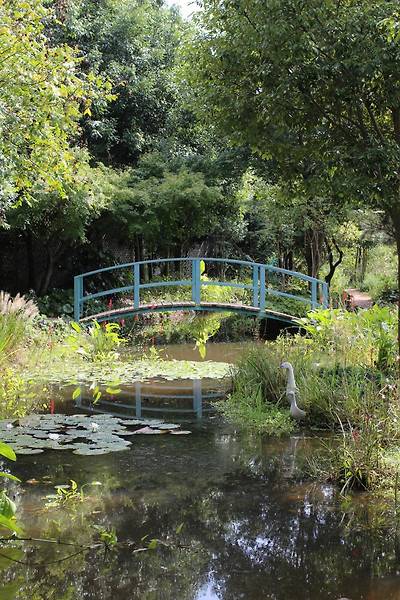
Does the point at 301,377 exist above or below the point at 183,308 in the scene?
below

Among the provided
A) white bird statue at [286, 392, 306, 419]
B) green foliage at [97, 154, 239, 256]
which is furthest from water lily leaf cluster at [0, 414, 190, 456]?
green foliage at [97, 154, 239, 256]

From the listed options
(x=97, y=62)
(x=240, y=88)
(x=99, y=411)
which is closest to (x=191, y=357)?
(x=99, y=411)

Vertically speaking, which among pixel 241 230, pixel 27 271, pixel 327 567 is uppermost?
pixel 241 230

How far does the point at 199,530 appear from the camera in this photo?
359 cm

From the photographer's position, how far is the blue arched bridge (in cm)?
1221

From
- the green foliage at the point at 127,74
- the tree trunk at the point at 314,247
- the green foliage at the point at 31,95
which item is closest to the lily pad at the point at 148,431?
the green foliage at the point at 31,95

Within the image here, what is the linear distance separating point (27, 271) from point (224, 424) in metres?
10.2

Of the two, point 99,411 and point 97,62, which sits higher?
point 97,62

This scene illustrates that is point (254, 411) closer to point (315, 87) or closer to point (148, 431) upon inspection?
point (148, 431)

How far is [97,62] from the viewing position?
15930mm

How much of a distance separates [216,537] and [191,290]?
12.5 metres

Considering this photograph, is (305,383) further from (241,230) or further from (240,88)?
(241,230)

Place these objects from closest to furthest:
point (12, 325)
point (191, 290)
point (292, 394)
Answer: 1. point (292, 394)
2. point (12, 325)
3. point (191, 290)

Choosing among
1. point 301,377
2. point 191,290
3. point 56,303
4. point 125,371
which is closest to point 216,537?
point 301,377
